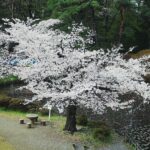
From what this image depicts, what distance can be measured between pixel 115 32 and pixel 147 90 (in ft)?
86.3

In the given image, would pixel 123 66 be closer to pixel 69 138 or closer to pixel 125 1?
pixel 69 138

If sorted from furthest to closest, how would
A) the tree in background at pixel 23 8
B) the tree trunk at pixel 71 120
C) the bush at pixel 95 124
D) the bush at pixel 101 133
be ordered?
the tree in background at pixel 23 8
the bush at pixel 95 124
the tree trunk at pixel 71 120
the bush at pixel 101 133

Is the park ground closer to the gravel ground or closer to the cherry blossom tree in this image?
the gravel ground

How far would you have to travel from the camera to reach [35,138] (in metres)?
19.4

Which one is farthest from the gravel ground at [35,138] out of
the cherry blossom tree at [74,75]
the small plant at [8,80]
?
the small plant at [8,80]

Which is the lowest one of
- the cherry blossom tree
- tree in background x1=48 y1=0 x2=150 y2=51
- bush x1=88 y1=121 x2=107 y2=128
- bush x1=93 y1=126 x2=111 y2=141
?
bush x1=93 y1=126 x2=111 y2=141

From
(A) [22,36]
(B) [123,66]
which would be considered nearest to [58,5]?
(A) [22,36]

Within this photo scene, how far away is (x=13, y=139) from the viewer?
19.3 m

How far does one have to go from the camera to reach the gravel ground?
18.4 m

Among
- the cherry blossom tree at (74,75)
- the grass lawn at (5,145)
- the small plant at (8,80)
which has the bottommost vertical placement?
the grass lawn at (5,145)

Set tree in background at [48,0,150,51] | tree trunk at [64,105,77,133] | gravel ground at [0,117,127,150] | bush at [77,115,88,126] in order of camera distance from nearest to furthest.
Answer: gravel ground at [0,117,127,150] < tree trunk at [64,105,77,133] < bush at [77,115,88,126] < tree in background at [48,0,150,51]

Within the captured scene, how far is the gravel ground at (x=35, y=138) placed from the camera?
18.4m

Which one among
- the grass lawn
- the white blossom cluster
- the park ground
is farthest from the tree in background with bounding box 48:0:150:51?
the grass lawn

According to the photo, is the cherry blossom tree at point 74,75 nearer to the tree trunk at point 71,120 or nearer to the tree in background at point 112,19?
the tree trunk at point 71,120
